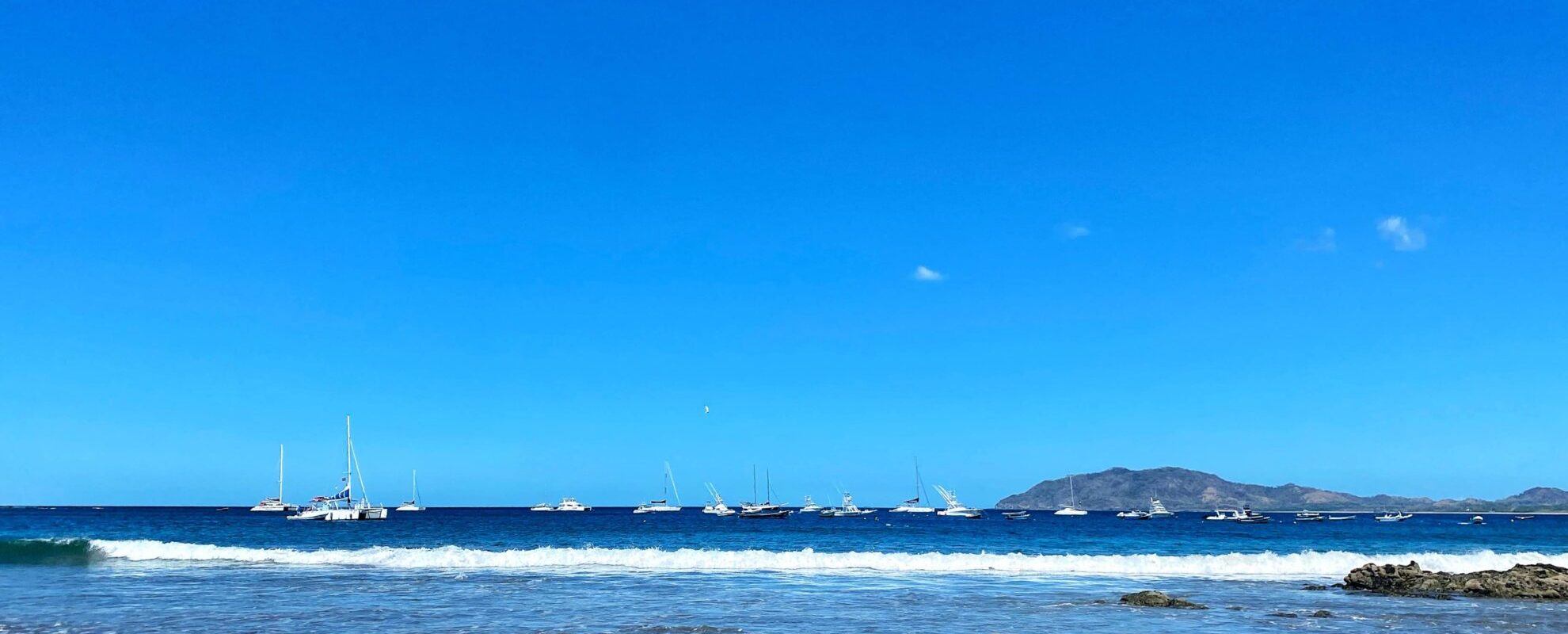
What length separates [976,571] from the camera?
111 ft

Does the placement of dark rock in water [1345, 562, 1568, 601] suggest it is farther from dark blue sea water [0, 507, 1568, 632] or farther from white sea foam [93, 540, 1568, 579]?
white sea foam [93, 540, 1568, 579]

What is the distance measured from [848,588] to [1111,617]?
852 centimetres

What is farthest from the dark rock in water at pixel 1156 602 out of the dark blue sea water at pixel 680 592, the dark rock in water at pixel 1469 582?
the dark rock in water at pixel 1469 582

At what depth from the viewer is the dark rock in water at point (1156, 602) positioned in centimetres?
2244

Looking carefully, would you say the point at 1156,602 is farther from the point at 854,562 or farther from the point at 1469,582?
the point at 854,562

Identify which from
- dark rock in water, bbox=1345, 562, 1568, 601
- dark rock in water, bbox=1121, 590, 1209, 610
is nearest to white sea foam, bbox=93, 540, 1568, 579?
dark rock in water, bbox=1345, 562, 1568, 601

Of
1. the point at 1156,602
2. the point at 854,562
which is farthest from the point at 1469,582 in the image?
the point at 854,562

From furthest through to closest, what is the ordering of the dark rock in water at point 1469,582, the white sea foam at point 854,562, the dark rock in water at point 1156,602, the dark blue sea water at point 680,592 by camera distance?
1. the white sea foam at point 854,562
2. the dark rock in water at point 1469,582
3. the dark rock in water at point 1156,602
4. the dark blue sea water at point 680,592

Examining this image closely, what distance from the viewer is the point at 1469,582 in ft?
79.5

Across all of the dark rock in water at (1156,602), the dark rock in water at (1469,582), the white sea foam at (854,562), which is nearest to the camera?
the dark rock in water at (1156,602)

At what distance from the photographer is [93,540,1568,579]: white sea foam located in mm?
34312

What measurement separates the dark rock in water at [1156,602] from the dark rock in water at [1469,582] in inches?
230

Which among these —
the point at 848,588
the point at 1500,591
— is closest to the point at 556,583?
the point at 848,588

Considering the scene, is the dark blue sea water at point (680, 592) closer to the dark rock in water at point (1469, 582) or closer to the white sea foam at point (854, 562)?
the white sea foam at point (854, 562)
